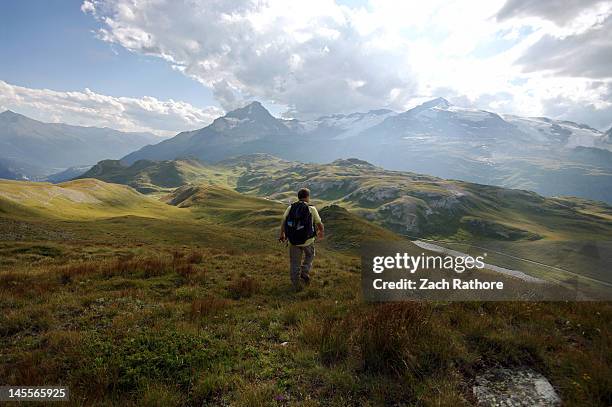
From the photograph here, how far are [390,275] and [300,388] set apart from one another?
583 cm

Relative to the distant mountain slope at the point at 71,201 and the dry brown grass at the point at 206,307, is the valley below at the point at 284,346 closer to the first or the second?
the dry brown grass at the point at 206,307

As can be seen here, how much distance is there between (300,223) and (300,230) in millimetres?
278

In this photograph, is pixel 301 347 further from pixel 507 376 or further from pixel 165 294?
pixel 165 294

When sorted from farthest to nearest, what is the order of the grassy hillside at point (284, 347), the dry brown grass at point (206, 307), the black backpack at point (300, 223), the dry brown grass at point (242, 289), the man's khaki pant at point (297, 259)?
the man's khaki pant at point (297, 259), the black backpack at point (300, 223), the dry brown grass at point (242, 289), the dry brown grass at point (206, 307), the grassy hillside at point (284, 347)

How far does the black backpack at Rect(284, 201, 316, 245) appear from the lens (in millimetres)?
13125

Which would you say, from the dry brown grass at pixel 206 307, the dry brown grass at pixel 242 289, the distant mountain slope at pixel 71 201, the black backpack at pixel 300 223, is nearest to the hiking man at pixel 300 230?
the black backpack at pixel 300 223

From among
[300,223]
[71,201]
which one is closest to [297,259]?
[300,223]

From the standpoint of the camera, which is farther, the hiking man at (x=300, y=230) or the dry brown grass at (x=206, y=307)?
the hiking man at (x=300, y=230)

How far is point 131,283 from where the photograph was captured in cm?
1330

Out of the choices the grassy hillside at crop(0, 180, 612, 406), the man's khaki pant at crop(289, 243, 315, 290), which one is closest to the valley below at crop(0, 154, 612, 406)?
the grassy hillside at crop(0, 180, 612, 406)

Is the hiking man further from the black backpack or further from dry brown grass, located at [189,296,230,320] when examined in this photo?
dry brown grass, located at [189,296,230,320]

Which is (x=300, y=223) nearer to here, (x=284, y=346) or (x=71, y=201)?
(x=284, y=346)

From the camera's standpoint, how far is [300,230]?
13125mm

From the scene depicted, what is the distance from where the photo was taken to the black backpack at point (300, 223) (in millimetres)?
13125
